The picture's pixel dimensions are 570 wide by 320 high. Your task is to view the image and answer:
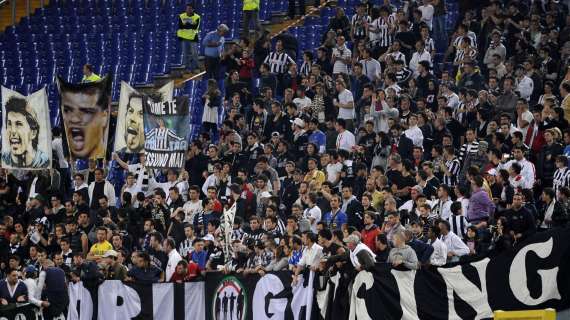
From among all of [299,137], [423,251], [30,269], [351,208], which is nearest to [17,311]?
[30,269]

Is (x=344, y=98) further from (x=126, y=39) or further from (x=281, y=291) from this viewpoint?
(x=126, y=39)

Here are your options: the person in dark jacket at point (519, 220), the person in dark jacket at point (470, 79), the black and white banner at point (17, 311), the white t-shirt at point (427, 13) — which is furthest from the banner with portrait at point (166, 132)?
the white t-shirt at point (427, 13)

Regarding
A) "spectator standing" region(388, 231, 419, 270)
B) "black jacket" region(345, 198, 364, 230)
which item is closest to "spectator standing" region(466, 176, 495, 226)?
"spectator standing" region(388, 231, 419, 270)

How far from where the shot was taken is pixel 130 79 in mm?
29438

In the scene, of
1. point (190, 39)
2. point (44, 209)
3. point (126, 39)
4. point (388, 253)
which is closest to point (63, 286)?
point (44, 209)

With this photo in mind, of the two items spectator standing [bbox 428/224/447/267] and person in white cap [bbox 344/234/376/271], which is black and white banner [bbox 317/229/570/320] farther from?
spectator standing [bbox 428/224/447/267]

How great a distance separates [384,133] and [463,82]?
2.43m

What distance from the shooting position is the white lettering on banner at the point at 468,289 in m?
16.3

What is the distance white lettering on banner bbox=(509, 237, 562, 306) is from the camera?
1594 cm

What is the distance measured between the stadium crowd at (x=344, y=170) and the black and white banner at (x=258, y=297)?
24cm

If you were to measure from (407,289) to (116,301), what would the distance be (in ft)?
15.4

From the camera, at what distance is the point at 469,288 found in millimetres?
16422

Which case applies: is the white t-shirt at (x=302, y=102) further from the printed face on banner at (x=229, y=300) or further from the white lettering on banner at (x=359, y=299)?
the white lettering on banner at (x=359, y=299)

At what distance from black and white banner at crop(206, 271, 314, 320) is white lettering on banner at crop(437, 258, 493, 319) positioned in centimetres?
193
